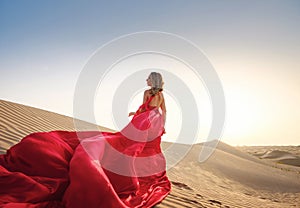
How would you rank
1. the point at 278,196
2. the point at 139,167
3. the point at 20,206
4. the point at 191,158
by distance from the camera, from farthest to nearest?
the point at 191,158, the point at 278,196, the point at 139,167, the point at 20,206

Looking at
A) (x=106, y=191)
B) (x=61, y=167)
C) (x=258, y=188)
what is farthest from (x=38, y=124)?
(x=258, y=188)

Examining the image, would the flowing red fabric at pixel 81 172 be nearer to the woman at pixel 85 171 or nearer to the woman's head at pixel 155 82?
the woman at pixel 85 171

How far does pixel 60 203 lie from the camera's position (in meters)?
2.57

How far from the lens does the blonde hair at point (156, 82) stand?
4.89m

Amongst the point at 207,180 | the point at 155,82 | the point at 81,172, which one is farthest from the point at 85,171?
the point at 207,180

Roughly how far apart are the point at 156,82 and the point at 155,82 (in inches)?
0.8

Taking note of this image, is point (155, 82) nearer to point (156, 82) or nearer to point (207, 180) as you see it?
point (156, 82)

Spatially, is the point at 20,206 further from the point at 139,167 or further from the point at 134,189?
the point at 139,167

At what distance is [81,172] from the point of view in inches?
98.3

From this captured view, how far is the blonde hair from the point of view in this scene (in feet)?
16.0

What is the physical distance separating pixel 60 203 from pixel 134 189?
0.93m

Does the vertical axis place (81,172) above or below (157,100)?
below

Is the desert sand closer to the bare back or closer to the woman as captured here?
the woman

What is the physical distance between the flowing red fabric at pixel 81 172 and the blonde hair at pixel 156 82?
1.16 meters
